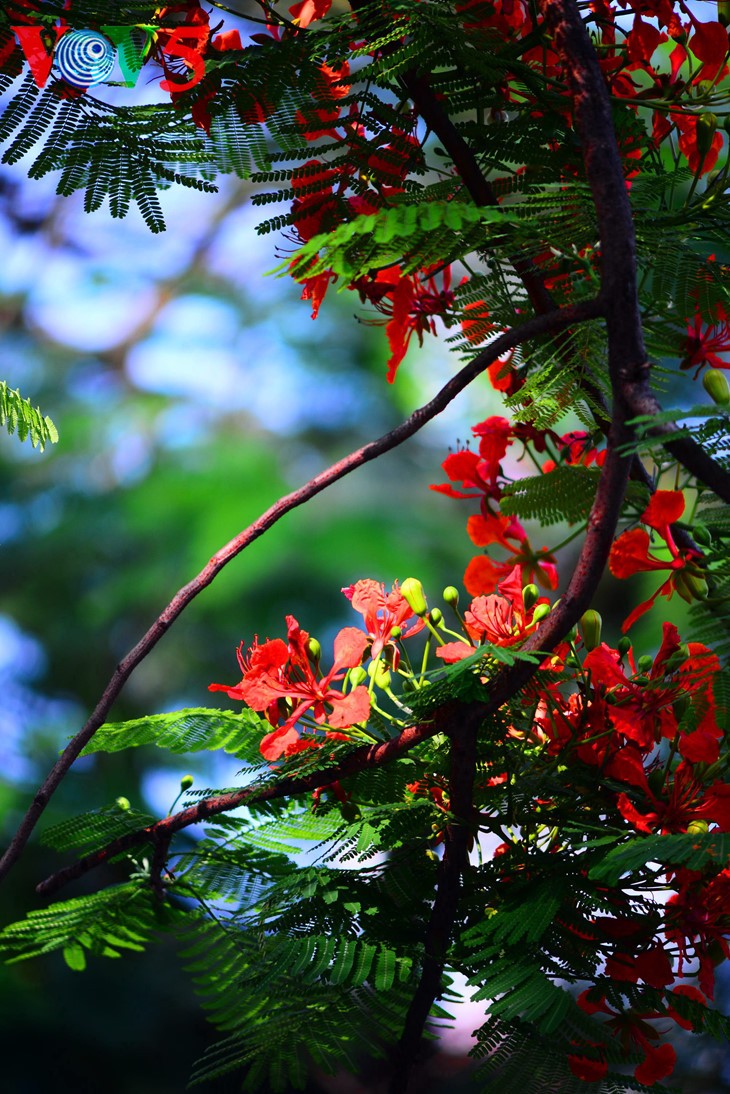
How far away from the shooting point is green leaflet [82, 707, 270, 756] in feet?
1.71

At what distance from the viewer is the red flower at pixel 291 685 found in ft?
1.52

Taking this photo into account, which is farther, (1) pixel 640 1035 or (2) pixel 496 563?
(2) pixel 496 563

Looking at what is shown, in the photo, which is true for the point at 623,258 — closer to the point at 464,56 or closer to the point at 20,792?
the point at 464,56

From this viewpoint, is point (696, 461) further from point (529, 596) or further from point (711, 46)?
point (711, 46)

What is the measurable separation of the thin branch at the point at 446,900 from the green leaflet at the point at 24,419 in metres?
0.22

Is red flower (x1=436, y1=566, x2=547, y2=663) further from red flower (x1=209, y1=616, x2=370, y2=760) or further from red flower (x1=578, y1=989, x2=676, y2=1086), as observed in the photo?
red flower (x1=578, y1=989, x2=676, y2=1086)

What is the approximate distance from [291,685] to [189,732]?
0.24 ft

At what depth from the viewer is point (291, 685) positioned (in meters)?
0.48

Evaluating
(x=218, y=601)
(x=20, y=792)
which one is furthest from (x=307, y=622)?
(x=20, y=792)

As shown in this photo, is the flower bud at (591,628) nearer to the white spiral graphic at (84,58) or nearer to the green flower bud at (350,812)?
the green flower bud at (350,812)

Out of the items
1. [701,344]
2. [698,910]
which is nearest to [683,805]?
[698,910]

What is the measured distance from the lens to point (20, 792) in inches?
64.6

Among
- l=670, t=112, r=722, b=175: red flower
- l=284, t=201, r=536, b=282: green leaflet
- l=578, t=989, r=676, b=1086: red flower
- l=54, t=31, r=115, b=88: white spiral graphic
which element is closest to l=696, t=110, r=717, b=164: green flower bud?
l=670, t=112, r=722, b=175: red flower

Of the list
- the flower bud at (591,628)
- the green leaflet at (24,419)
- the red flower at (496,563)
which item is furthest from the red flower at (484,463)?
the green leaflet at (24,419)
